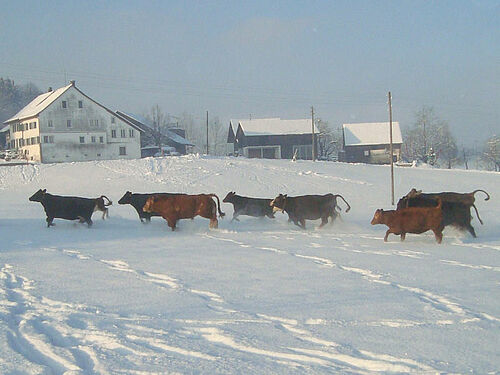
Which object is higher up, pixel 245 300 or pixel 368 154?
pixel 368 154

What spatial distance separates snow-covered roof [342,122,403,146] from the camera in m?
75.4

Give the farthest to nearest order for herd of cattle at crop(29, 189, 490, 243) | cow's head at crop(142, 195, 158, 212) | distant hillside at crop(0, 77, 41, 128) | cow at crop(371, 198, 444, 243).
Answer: distant hillside at crop(0, 77, 41, 128), cow's head at crop(142, 195, 158, 212), herd of cattle at crop(29, 189, 490, 243), cow at crop(371, 198, 444, 243)

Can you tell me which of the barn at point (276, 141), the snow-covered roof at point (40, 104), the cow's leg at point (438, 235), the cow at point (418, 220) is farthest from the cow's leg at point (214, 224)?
the barn at point (276, 141)

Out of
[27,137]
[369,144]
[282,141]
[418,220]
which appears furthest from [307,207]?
[369,144]

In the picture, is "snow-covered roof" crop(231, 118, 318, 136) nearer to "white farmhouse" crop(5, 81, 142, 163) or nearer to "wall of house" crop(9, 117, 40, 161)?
"white farmhouse" crop(5, 81, 142, 163)

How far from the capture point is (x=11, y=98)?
108750 mm

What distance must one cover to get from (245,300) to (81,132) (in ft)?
185

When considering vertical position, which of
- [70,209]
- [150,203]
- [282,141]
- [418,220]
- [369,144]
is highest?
[282,141]

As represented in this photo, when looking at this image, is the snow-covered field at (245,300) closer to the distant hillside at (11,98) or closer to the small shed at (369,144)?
the small shed at (369,144)

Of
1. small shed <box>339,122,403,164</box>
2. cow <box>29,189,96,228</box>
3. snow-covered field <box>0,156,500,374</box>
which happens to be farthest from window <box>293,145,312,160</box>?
cow <box>29,189,96,228</box>

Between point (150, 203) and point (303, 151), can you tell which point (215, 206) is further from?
point (303, 151)

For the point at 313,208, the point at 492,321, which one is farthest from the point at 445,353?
the point at 313,208

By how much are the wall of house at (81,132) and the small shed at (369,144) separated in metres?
31.3

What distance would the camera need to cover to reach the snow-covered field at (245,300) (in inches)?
193
